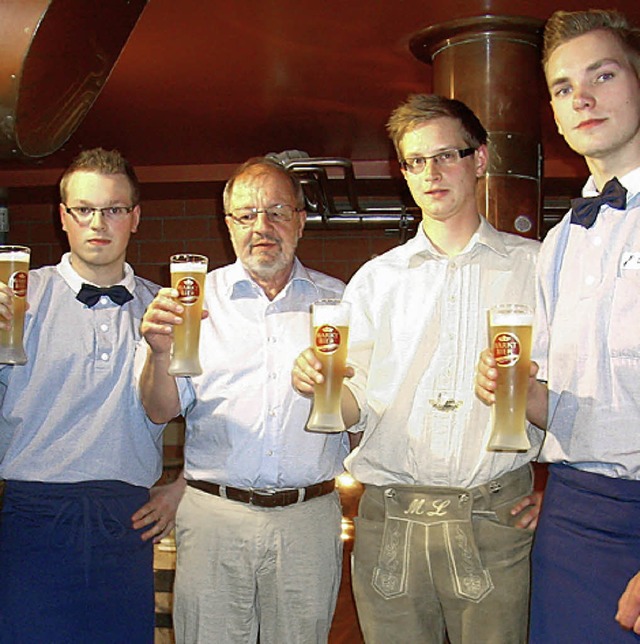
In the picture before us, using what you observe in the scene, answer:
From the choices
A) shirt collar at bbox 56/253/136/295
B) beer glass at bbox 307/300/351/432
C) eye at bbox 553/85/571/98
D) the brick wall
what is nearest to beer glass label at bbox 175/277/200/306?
beer glass at bbox 307/300/351/432

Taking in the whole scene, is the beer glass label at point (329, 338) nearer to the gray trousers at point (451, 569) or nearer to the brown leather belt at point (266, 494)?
the gray trousers at point (451, 569)

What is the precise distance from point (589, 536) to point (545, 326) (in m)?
0.51

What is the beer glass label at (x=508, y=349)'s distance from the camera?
1.94 m

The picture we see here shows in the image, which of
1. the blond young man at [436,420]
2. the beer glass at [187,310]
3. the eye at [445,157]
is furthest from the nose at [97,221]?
the eye at [445,157]

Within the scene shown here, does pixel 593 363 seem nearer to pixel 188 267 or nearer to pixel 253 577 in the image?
pixel 188 267

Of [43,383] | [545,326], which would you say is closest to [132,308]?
[43,383]

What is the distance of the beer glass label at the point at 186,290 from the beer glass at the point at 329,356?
302 millimetres

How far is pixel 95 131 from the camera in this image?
6.07 meters

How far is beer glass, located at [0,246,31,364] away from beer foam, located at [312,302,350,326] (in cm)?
77

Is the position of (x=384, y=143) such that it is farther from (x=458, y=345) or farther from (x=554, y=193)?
(x=458, y=345)

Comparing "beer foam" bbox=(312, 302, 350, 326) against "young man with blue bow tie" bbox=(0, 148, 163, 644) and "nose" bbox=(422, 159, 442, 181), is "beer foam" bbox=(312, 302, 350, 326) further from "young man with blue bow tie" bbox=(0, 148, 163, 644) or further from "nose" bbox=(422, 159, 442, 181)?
"young man with blue bow tie" bbox=(0, 148, 163, 644)

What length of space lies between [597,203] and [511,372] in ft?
1.46

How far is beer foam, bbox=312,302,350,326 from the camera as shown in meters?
2.15

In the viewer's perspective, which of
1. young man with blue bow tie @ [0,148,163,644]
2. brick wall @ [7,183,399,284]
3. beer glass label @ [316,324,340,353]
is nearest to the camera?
beer glass label @ [316,324,340,353]
